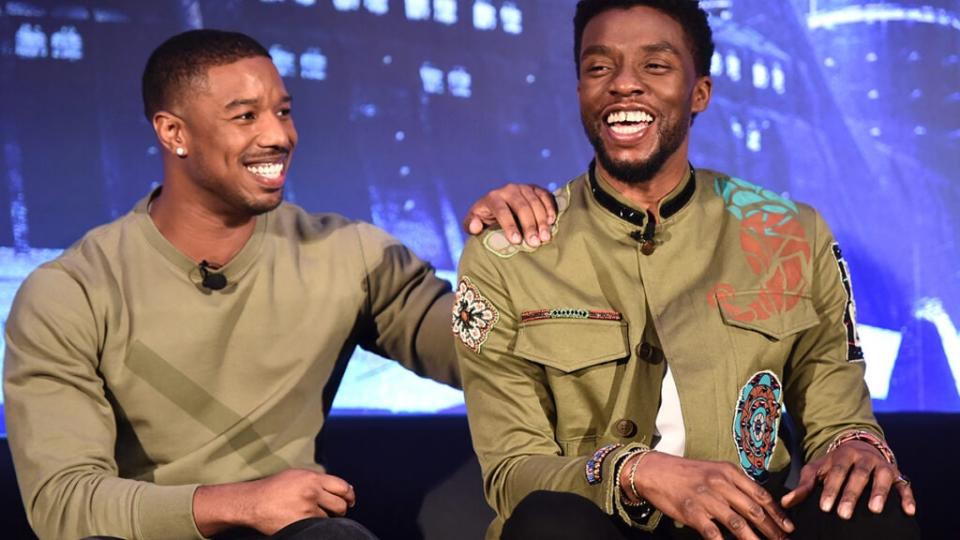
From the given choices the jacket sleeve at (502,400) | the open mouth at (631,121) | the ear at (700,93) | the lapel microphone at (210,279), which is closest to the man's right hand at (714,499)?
the jacket sleeve at (502,400)

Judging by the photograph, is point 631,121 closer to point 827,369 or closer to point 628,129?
point 628,129

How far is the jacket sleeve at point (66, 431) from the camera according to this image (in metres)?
2.01

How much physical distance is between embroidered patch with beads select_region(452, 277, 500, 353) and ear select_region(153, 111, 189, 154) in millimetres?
598

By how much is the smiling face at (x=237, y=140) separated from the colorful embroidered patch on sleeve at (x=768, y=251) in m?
0.74

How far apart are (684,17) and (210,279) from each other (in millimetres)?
877

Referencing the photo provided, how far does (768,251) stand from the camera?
2117 millimetres

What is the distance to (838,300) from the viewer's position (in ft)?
6.89

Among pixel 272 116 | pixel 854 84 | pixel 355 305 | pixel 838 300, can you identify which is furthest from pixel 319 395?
pixel 854 84

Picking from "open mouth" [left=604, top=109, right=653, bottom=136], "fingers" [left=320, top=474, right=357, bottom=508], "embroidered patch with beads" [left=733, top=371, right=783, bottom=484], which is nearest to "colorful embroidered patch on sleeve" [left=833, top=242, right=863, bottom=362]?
"embroidered patch with beads" [left=733, top=371, right=783, bottom=484]

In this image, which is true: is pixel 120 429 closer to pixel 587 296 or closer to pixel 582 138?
pixel 587 296

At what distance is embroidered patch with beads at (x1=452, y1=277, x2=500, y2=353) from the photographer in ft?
6.71

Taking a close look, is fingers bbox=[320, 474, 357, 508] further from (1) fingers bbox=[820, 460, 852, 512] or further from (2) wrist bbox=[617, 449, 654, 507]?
(1) fingers bbox=[820, 460, 852, 512]

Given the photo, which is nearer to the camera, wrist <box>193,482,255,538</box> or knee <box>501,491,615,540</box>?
knee <box>501,491,615,540</box>

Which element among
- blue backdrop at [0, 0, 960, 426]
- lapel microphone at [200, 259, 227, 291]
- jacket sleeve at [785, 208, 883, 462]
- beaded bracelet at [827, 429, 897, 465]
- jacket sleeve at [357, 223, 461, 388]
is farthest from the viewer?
blue backdrop at [0, 0, 960, 426]
